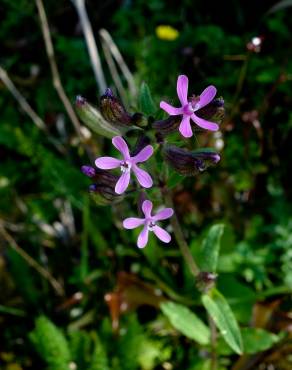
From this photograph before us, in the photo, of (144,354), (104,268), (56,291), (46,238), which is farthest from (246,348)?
(46,238)

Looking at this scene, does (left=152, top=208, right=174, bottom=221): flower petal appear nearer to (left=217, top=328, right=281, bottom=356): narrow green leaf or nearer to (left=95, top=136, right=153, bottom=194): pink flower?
(left=95, top=136, right=153, bottom=194): pink flower

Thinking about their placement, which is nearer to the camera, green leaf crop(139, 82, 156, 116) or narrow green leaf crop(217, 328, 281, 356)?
green leaf crop(139, 82, 156, 116)

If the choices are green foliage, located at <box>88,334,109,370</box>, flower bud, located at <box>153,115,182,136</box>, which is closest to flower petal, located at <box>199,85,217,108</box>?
flower bud, located at <box>153,115,182,136</box>

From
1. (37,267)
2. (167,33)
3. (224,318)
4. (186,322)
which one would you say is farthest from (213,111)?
(167,33)

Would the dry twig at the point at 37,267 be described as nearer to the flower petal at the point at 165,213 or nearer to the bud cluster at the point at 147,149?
the bud cluster at the point at 147,149

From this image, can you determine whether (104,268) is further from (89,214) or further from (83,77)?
(83,77)

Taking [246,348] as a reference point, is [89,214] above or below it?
above

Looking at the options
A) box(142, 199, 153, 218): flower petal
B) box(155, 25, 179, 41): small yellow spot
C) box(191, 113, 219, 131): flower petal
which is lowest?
box(142, 199, 153, 218): flower petal

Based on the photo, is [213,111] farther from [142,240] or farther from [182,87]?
[142,240]
